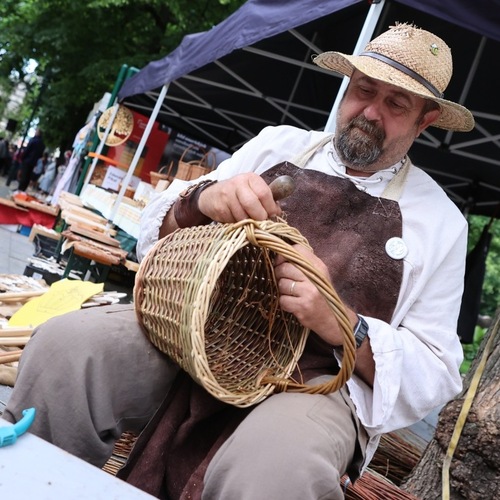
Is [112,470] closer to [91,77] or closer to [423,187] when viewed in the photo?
[423,187]

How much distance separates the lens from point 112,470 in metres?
1.84

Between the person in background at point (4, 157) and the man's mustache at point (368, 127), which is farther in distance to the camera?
the person in background at point (4, 157)

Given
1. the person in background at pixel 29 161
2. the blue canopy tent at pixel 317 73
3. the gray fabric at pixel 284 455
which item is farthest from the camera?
the person in background at pixel 29 161

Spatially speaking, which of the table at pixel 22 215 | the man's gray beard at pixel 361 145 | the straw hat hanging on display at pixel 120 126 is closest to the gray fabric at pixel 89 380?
the man's gray beard at pixel 361 145

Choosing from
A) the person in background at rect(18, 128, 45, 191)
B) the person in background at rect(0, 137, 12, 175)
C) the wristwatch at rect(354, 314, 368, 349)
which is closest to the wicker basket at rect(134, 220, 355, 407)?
the wristwatch at rect(354, 314, 368, 349)

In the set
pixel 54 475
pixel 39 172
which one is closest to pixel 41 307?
pixel 54 475

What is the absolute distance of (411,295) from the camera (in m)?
1.76

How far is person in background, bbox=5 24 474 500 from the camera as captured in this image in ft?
4.69

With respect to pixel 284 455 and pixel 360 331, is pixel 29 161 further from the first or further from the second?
pixel 284 455

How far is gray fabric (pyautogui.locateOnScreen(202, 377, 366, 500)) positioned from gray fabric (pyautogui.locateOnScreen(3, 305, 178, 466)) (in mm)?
306

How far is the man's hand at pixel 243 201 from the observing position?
1.51 m

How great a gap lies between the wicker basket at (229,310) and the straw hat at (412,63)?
1.99ft

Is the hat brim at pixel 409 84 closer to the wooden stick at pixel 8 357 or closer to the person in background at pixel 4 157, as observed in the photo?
the wooden stick at pixel 8 357

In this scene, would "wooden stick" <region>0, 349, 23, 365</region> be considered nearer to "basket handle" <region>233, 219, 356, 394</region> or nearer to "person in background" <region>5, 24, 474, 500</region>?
"person in background" <region>5, 24, 474, 500</region>
